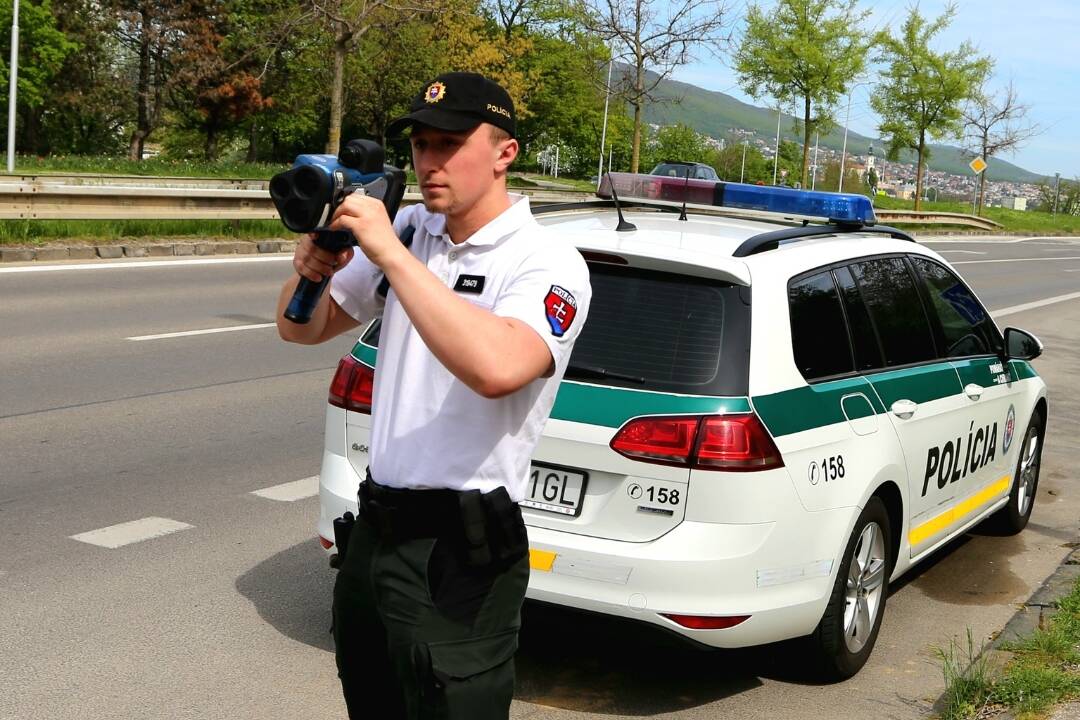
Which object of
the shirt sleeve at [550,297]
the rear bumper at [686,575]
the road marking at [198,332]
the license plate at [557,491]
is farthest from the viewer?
the road marking at [198,332]

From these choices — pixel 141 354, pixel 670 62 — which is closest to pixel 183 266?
pixel 141 354

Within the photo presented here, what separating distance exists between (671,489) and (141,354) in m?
7.27

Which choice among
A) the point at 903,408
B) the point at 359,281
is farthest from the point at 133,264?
the point at 359,281

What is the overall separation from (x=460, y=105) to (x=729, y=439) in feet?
6.31

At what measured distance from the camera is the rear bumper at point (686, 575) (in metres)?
4.09

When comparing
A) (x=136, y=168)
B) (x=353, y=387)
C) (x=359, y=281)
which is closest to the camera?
(x=359, y=281)

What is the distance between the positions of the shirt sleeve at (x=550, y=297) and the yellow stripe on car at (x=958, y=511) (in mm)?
3065

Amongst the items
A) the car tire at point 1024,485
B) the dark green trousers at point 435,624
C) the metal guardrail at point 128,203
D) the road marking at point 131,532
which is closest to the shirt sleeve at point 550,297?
the dark green trousers at point 435,624

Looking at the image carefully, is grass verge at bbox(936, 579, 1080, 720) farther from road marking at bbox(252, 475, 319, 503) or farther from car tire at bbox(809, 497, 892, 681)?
road marking at bbox(252, 475, 319, 503)

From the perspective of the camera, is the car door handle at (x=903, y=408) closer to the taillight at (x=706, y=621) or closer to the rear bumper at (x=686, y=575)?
the rear bumper at (x=686, y=575)

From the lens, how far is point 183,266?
1705 cm

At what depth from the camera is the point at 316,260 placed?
8.19 ft

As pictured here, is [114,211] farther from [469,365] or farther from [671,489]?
[469,365]

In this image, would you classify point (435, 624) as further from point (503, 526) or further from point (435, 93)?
point (435, 93)
